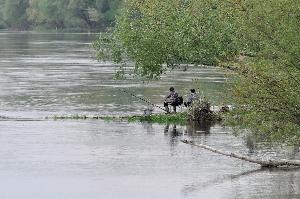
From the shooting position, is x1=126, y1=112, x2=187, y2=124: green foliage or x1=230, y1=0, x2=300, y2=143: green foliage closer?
x1=230, y1=0, x2=300, y2=143: green foliage

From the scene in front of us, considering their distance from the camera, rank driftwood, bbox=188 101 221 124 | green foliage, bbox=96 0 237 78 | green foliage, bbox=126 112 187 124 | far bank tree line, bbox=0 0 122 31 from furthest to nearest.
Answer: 1. far bank tree line, bbox=0 0 122 31
2. green foliage, bbox=96 0 237 78
3. green foliage, bbox=126 112 187 124
4. driftwood, bbox=188 101 221 124

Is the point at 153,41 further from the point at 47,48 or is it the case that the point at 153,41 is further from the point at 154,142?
the point at 47,48

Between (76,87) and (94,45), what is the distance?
17.9 metres

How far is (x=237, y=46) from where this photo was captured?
40000mm

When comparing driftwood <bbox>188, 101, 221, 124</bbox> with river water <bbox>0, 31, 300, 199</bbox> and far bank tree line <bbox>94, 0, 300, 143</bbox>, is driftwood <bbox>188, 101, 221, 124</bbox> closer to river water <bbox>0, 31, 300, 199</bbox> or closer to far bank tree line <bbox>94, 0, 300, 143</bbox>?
river water <bbox>0, 31, 300, 199</bbox>

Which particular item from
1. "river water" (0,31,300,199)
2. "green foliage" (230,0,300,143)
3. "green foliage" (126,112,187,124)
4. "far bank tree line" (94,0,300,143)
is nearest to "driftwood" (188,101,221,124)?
"green foliage" (126,112,187,124)

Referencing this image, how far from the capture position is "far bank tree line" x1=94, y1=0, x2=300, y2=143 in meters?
25.5

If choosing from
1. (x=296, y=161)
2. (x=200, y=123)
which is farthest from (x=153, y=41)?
(x=296, y=161)

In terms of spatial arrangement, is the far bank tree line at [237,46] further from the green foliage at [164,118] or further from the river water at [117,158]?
the green foliage at [164,118]

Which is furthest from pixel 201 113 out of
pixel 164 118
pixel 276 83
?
pixel 276 83

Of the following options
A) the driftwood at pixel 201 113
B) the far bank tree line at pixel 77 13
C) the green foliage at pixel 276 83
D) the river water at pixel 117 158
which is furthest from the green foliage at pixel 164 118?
the far bank tree line at pixel 77 13

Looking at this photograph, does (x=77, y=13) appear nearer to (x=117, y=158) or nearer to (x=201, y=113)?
(x=201, y=113)

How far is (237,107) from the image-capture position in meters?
26.8

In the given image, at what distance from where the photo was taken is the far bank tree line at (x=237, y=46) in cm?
2553
